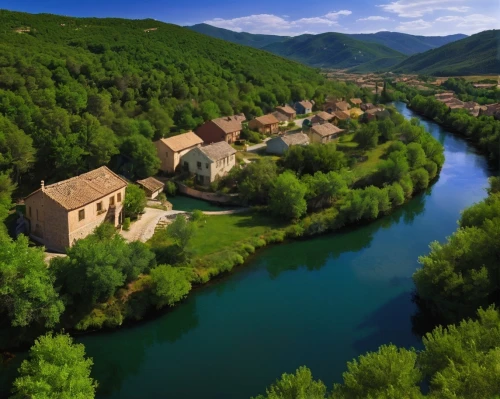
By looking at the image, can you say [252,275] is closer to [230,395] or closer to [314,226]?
[314,226]

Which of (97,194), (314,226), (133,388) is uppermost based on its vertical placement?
(97,194)

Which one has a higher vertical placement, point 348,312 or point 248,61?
point 248,61

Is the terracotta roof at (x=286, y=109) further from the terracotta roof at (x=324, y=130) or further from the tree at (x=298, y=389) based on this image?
the tree at (x=298, y=389)

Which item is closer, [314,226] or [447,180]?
[314,226]

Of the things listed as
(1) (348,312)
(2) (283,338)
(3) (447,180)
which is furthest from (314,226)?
(3) (447,180)

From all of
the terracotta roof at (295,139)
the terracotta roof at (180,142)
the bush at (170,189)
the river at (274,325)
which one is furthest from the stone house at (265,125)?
the river at (274,325)

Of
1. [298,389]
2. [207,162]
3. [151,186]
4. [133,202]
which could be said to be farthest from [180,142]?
[298,389]
